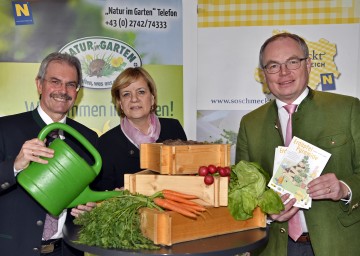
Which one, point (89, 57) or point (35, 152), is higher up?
point (89, 57)

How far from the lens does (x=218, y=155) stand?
2617 millimetres

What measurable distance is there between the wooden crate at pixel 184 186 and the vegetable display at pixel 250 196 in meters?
0.06

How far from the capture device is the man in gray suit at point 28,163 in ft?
9.01

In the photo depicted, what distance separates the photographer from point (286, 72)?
274cm

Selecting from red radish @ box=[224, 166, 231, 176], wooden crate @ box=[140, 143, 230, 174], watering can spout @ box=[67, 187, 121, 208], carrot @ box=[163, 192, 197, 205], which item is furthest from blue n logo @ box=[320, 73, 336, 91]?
watering can spout @ box=[67, 187, 121, 208]

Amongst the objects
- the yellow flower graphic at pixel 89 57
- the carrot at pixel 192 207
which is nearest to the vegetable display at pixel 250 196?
the carrot at pixel 192 207

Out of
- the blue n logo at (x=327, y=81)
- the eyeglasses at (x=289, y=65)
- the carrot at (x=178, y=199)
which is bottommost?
the carrot at (x=178, y=199)

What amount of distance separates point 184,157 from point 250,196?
364 mm

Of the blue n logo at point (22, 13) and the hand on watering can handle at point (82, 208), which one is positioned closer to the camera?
the hand on watering can handle at point (82, 208)

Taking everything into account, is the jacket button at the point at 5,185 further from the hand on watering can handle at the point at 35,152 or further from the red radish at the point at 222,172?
the red radish at the point at 222,172

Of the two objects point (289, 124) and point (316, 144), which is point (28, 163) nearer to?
point (289, 124)

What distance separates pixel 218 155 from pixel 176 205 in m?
0.42

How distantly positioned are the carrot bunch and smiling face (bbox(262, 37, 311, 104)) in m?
0.77

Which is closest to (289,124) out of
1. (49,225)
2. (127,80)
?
(127,80)
